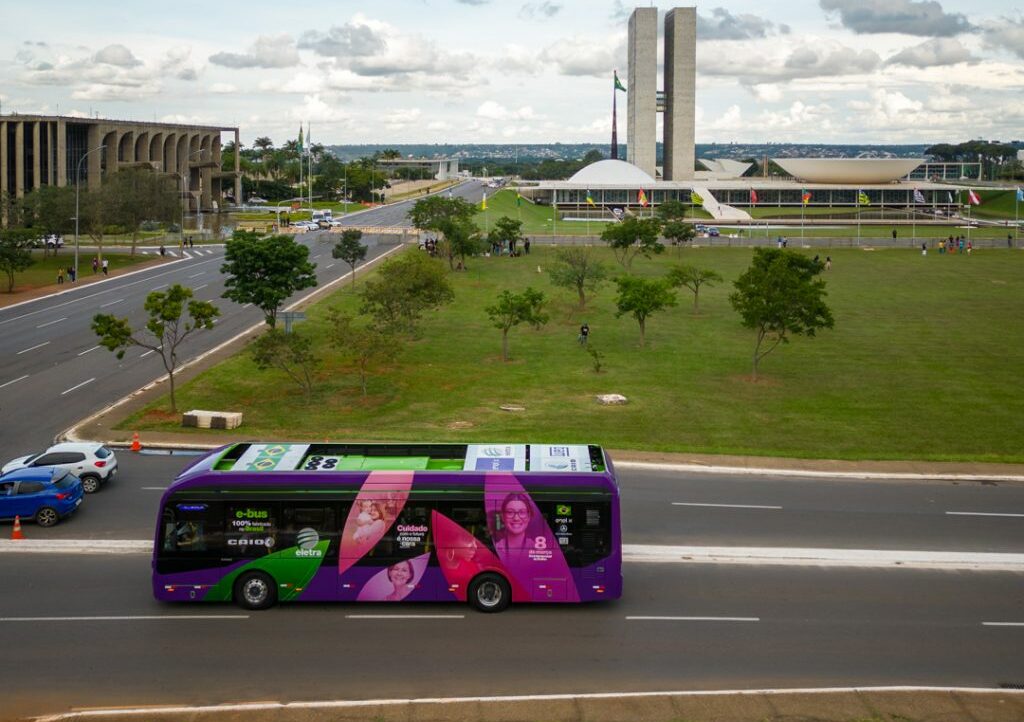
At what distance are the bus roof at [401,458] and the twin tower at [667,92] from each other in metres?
166

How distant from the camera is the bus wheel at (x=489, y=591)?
758 inches

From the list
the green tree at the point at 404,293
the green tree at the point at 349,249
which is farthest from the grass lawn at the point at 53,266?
the green tree at the point at 404,293

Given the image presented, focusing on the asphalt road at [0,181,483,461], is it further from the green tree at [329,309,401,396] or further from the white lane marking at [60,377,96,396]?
the green tree at [329,309,401,396]

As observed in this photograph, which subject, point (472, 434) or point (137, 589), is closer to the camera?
Answer: point (137, 589)

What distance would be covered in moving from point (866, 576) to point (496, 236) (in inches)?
2918

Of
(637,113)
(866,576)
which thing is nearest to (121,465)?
(866,576)

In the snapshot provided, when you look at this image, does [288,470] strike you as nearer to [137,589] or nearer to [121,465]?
[137,589]

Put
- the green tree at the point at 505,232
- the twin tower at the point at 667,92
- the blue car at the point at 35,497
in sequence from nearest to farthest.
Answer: the blue car at the point at 35,497, the green tree at the point at 505,232, the twin tower at the point at 667,92

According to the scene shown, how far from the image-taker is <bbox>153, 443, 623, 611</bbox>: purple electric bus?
1925 centimetres

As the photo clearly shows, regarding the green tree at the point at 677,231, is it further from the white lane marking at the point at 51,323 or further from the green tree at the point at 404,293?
the white lane marking at the point at 51,323

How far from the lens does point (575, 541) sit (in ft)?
63.2

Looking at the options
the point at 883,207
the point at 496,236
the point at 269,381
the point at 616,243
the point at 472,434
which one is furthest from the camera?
the point at 883,207

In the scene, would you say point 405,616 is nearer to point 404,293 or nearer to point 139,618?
point 139,618

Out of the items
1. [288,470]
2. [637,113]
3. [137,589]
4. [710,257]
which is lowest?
[137,589]
